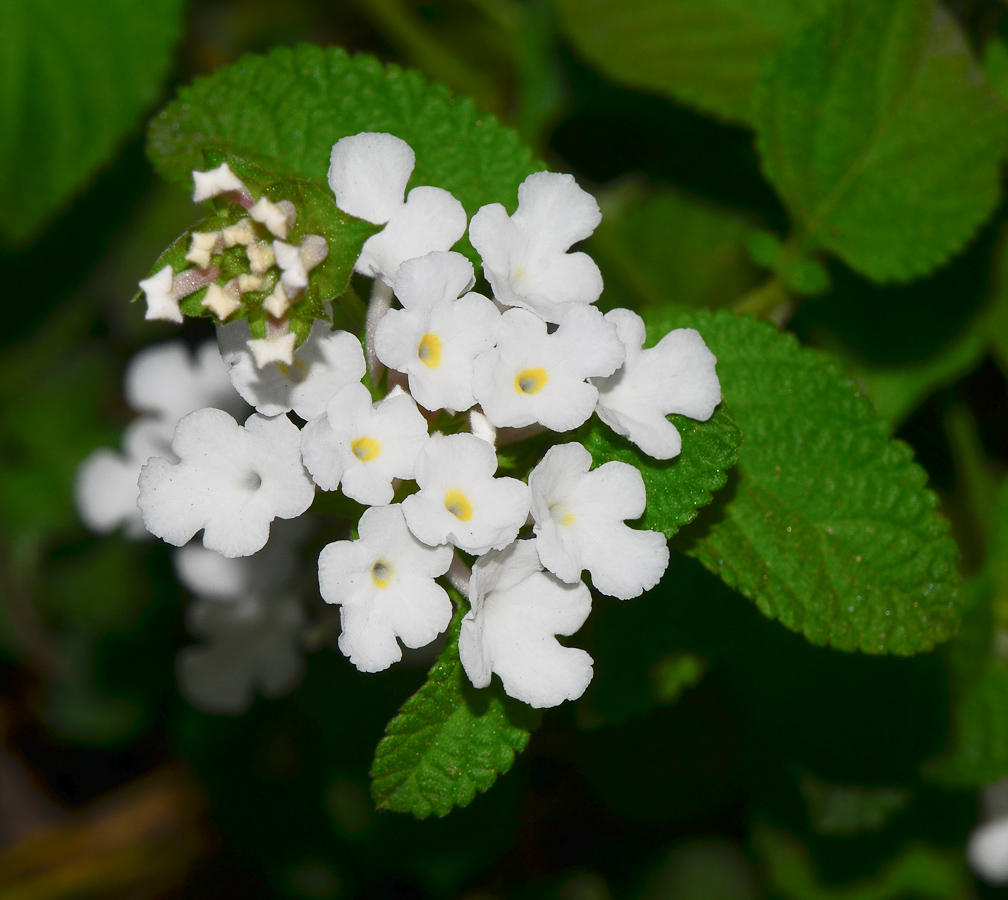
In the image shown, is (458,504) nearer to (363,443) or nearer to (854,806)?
(363,443)

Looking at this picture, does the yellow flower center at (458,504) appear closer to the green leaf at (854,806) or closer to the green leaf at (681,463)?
the green leaf at (681,463)

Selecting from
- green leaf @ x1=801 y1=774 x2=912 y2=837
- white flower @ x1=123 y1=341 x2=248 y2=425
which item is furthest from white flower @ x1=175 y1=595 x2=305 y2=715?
green leaf @ x1=801 y1=774 x2=912 y2=837

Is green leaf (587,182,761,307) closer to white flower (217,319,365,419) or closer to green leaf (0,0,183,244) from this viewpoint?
green leaf (0,0,183,244)

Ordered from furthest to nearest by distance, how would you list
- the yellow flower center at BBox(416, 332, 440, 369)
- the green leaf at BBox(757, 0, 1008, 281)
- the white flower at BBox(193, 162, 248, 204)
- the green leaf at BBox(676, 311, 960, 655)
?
the green leaf at BBox(757, 0, 1008, 281) → the green leaf at BBox(676, 311, 960, 655) → the yellow flower center at BBox(416, 332, 440, 369) → the white flower at BBox(193, 162, 248, 204)

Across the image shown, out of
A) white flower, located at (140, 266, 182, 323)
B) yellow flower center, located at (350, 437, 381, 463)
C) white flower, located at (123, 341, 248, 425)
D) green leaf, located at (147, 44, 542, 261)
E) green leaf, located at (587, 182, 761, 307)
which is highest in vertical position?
white flower, located at (140, 266, 182, 323)

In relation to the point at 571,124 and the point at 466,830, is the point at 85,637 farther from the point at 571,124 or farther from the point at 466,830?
the point at 571,124

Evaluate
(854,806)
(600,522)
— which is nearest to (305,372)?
(600,522)

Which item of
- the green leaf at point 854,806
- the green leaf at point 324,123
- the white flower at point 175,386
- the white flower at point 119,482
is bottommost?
the green leaf at point 854,806

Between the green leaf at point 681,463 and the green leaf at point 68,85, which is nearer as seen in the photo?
the green leaf at point 681,463

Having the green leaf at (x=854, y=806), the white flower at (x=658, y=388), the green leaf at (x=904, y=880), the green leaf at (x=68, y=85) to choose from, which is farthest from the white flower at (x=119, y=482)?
the green leaf at (x=904, y=880)
